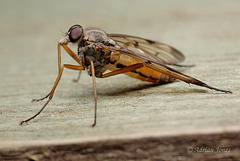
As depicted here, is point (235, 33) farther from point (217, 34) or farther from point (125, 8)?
point (125, 8)

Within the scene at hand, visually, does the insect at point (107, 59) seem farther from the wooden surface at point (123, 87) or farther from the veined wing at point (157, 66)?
the wooden surface at point (123, 87)

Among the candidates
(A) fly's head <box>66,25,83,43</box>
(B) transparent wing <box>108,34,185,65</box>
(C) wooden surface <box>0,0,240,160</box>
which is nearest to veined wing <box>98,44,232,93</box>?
(C) wooden surface <box>0,0,240,160</box>

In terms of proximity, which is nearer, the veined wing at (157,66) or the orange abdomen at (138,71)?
the veined wing at (157,66)

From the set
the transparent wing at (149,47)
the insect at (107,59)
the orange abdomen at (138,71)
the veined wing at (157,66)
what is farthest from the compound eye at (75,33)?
the transparent wing at (149,47)

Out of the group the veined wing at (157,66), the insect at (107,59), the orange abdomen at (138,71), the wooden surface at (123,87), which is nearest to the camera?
the wooden surface at (123,87)

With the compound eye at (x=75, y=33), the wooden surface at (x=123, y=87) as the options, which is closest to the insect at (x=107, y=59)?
the compound eye at (x=75, y=33)

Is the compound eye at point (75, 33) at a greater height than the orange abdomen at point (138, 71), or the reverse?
the compound eye at point (75, 33)

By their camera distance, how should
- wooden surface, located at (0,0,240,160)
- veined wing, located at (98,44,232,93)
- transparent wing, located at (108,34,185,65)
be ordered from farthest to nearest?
transparent wing, located at (108,34,185,65), veined wing, located at (98,44,232,93), wooden surface, located at (0,0,240,160)

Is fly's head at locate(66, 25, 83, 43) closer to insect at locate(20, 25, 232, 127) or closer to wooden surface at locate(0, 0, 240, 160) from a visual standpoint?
insect at locate(20, 25, 232, 127)

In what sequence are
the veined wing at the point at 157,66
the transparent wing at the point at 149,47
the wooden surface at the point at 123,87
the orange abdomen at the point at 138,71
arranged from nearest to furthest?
the wooden surface at the point at 123,87, the veined wing at the point at 157,66, the orange abdomen at the point at 138,71, the transparent wing at the point at 149,47

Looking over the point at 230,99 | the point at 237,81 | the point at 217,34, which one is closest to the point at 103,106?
the point at 230,99
